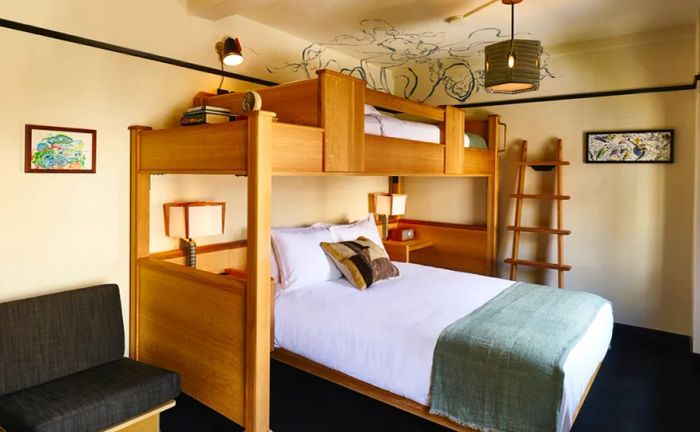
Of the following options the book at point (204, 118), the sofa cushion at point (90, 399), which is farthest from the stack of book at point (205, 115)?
the sofa cushion at point (90, 399)

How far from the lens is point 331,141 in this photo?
2416 millimetres

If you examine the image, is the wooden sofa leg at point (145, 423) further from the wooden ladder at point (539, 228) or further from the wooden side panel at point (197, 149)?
the wooden ladder at point (539, 228)

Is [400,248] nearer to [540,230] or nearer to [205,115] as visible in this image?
[540,230]

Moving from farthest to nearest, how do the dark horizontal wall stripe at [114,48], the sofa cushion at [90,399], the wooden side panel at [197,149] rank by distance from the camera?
1. the dark horizontal wall stripe at [114,48]
2. the wooden side panel at [197,149]
3. the sofa cushion at [90,399]

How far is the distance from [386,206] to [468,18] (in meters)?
1.87

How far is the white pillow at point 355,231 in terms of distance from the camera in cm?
368

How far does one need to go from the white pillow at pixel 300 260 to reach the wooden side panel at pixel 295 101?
1.02m

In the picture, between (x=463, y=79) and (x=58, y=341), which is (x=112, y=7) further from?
(x=463, y=79)

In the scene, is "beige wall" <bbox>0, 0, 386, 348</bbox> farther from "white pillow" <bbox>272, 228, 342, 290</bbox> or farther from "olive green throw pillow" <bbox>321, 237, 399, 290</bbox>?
"olive green throw pillow" <bbox>321, 237, 399, 290</bbox>

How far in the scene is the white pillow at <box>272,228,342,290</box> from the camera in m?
3.13

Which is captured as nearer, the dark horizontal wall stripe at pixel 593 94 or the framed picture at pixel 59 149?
the framed picture at pixel 59 149

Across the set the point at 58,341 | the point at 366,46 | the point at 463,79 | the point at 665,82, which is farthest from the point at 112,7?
the point at 665,82

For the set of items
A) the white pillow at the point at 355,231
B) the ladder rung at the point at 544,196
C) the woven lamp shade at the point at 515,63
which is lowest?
the white pillow at the point at 355,231

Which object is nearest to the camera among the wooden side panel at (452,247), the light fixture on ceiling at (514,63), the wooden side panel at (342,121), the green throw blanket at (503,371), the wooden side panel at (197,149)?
the green throw blanket at (503,371)
